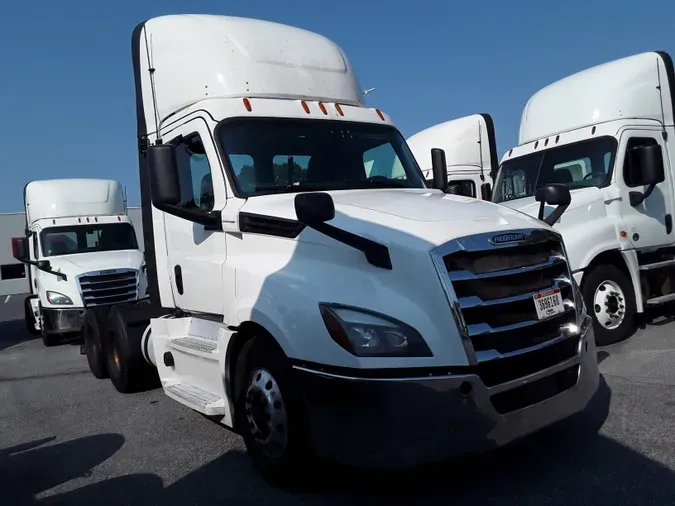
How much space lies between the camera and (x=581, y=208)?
25.0ft

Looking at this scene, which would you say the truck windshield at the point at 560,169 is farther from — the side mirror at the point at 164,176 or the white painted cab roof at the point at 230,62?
the side mirror at the point at 164,176

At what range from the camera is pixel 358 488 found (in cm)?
398

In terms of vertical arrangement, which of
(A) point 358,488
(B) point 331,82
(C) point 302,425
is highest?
(B) point 331,82

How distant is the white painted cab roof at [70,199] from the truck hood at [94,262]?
1.14 meters

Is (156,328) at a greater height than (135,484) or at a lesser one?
greater

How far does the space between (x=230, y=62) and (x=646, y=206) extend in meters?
5.84

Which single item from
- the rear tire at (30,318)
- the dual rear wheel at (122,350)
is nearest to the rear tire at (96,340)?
the dual rear wheel at (122,350)

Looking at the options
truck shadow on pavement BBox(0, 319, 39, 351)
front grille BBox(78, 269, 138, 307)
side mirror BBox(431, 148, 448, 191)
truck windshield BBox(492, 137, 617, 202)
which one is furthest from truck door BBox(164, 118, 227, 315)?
truck shadow on pavement BBox(0, 319, 39, 351)

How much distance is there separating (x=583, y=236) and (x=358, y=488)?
4851mm

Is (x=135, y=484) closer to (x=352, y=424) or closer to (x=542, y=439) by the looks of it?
(x=352, y=424)

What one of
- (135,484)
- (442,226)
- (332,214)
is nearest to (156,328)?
(135,484)

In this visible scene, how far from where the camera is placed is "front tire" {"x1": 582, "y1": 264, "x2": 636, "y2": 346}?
746 cm

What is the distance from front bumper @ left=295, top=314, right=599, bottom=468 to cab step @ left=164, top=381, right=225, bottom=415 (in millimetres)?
1157

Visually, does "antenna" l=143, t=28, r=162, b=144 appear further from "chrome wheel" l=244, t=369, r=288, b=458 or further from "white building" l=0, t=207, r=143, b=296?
"white building" l=0, t=207, r=143, b=296
